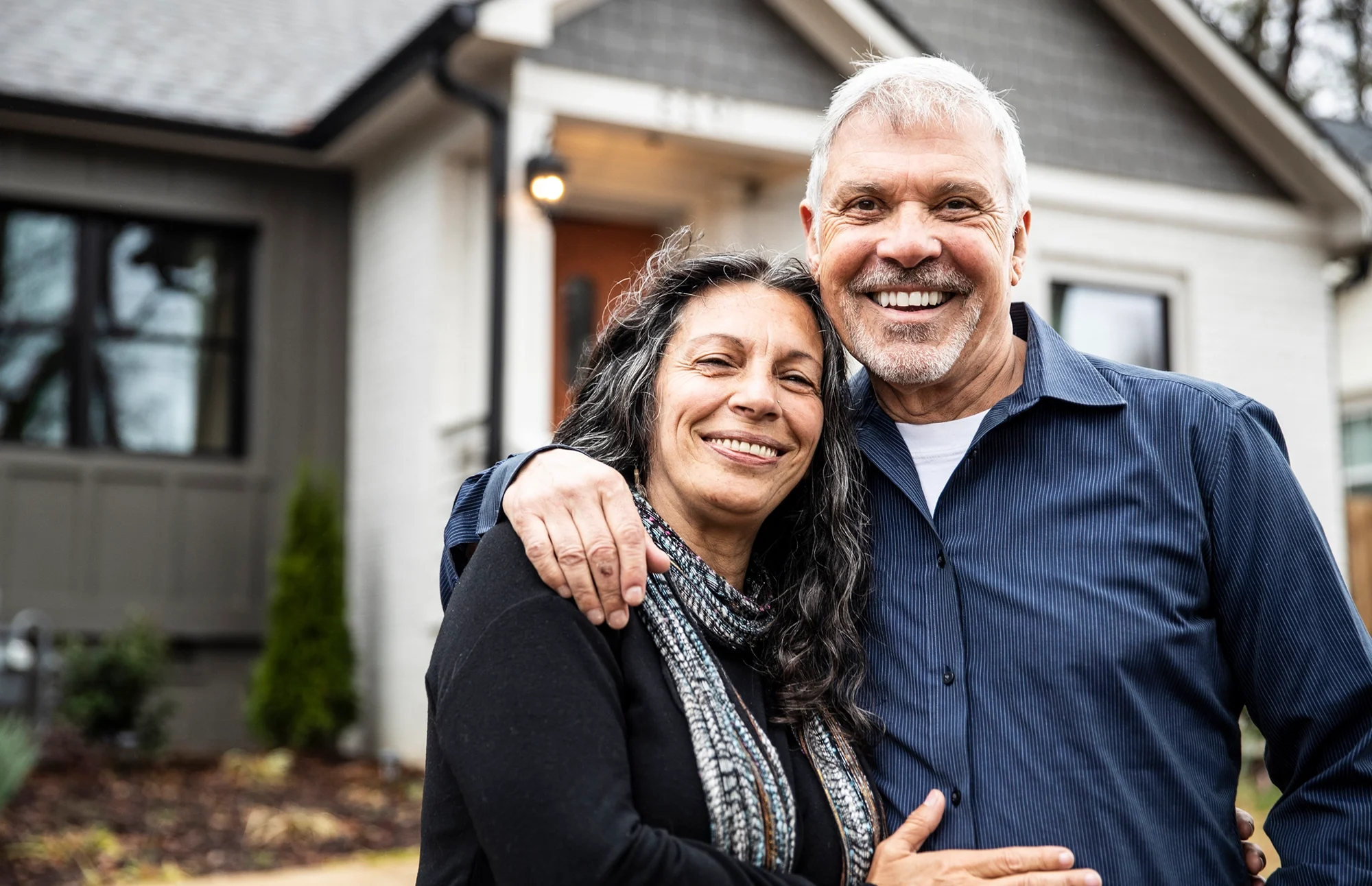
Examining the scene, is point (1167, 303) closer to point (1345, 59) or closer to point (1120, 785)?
point (1120, 785)

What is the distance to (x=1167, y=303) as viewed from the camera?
428 inches

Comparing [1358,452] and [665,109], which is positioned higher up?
[665,109]

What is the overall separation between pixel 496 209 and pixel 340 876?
3965 mm

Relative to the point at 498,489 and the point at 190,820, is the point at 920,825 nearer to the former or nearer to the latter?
the point at 498,489

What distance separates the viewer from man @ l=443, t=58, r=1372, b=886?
2193 millimetres

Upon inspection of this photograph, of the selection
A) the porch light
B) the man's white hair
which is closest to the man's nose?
the man's white hair

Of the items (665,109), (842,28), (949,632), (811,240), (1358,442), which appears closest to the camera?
(949,632)

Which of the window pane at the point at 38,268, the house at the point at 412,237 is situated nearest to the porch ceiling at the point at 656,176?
the house at the point at 412,237

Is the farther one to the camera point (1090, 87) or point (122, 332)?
point (1090, 87)

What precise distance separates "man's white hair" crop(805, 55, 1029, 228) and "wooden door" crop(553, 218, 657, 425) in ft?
24.0

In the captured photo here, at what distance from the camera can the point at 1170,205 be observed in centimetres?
1072

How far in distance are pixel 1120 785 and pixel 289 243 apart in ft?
29.8

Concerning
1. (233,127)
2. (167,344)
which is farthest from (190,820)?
(233,127)

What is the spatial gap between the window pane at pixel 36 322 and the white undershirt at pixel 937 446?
860 cm
